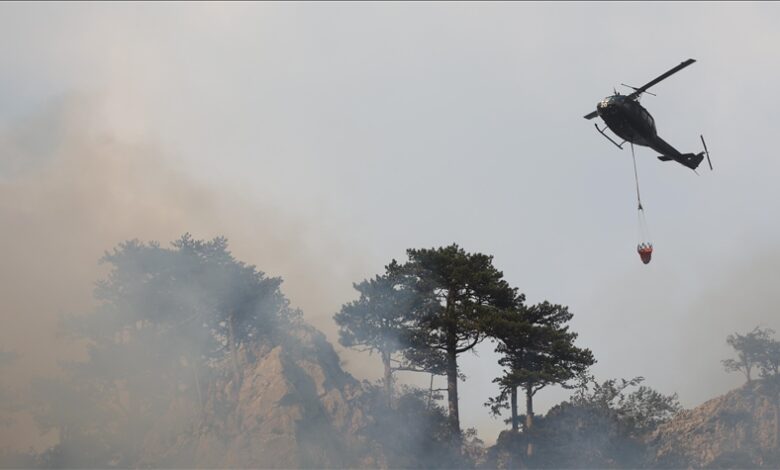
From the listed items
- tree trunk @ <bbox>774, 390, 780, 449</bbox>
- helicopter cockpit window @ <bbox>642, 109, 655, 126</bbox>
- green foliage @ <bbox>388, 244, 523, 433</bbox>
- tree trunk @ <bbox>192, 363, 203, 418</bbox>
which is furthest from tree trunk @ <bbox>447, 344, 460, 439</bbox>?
tree trunk @ <bbox>774, 390, 780, 449</bbox>

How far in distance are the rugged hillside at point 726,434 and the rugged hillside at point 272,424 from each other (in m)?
23.0

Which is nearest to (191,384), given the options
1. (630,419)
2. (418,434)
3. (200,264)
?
(200,264)

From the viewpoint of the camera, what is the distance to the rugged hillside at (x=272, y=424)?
59688 mm

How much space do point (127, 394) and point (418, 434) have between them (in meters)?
25.5

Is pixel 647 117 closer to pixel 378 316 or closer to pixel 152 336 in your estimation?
pixel 378 316

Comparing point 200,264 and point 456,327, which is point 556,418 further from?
point 200,264

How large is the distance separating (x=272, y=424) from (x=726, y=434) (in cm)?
3596

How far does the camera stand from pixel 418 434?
5681cm

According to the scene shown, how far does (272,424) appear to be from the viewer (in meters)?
61.1

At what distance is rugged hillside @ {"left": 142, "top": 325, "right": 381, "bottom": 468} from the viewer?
2350 inches

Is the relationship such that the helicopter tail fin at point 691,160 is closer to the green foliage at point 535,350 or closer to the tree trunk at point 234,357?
the green foliage at point 535,350

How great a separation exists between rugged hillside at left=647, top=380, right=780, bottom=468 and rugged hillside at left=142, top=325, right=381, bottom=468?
75.5 feet

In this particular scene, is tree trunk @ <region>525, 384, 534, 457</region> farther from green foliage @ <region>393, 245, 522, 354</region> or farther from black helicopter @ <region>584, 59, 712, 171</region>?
black helicopter @ <region>584, 59, 712, 171</region>

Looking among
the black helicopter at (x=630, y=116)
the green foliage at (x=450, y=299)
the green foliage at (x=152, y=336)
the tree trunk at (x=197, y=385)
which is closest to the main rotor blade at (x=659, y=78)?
the black helicopter at (x=630, y=116)
